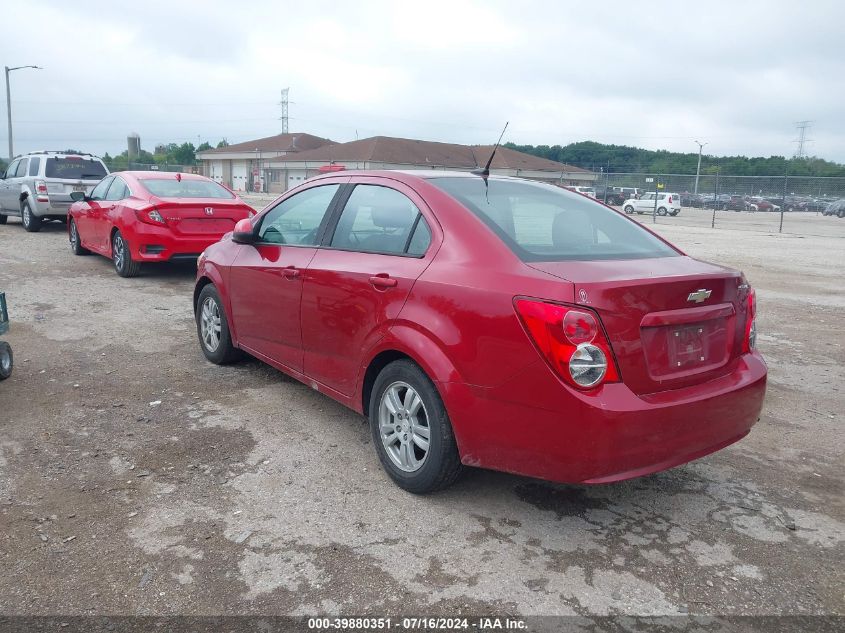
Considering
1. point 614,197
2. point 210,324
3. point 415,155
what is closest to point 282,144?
point 415,155

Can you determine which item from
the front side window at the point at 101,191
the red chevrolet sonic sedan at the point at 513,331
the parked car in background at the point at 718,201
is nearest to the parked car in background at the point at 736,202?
the parked car in background at the point at 718,201

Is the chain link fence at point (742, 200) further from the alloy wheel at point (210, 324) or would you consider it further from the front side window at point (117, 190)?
the alloy wheel at point (210, 324)

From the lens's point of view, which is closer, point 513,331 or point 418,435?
point 513,331

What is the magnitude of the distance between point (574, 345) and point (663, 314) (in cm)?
48

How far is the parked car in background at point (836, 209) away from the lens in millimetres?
33750

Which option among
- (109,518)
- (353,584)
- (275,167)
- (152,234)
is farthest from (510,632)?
(275,167)

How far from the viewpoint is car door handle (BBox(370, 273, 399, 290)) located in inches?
144

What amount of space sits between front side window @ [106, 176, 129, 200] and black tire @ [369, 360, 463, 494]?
772 centimetres

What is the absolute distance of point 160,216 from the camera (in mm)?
9438

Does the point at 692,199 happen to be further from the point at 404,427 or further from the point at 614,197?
the point at 404,427

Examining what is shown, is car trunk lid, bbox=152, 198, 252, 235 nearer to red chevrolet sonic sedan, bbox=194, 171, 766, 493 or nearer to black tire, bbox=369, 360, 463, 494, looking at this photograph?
red chevrolet sonic sedan, bbox=194, 171, 766, 493

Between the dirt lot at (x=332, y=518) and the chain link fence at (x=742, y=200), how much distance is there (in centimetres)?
2662

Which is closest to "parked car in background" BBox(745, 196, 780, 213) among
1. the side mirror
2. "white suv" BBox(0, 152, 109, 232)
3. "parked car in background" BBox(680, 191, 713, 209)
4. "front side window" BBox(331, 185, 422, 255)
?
"parked car in background" BBox(680, 191, 713, 209)

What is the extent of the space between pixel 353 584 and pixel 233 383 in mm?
2880
